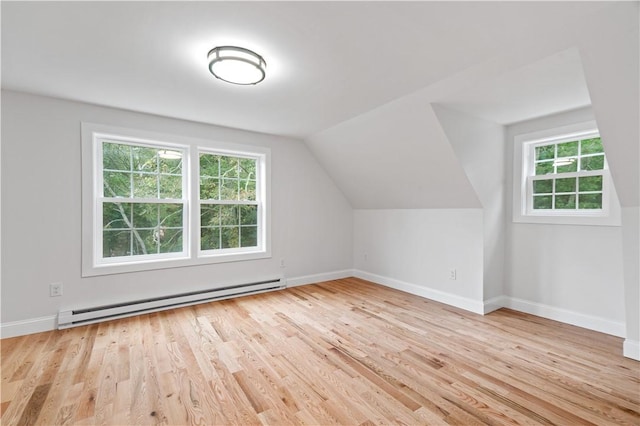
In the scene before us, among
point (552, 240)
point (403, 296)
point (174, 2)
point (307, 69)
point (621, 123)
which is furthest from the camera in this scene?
point (403, 296)

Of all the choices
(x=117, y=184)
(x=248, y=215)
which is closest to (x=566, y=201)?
(x=248, y=215)

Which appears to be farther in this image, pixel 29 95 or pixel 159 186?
pixel 159 186

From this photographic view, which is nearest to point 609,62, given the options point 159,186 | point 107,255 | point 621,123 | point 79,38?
point 621,123

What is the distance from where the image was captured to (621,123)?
1.95m

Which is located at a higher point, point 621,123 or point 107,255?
point 621,123

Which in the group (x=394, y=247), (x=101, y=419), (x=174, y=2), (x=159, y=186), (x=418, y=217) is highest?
(x=174, y=2)

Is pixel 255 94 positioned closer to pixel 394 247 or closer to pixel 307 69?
pixel 307 69

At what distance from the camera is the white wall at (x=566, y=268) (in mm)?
2678

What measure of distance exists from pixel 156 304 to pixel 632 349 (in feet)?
14.4

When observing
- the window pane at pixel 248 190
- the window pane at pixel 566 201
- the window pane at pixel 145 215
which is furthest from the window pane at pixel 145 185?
the window pane at pixel 566 201

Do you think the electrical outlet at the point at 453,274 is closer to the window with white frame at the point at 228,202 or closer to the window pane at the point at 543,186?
the window pane at the point at 543,186

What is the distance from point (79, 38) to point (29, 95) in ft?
4.94

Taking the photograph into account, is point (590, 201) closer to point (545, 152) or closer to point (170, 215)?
point (545, 152)

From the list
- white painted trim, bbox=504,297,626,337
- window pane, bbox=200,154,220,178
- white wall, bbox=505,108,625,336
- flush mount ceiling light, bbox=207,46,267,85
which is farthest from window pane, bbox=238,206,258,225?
white painted trim, bbox=504,297,626,337
